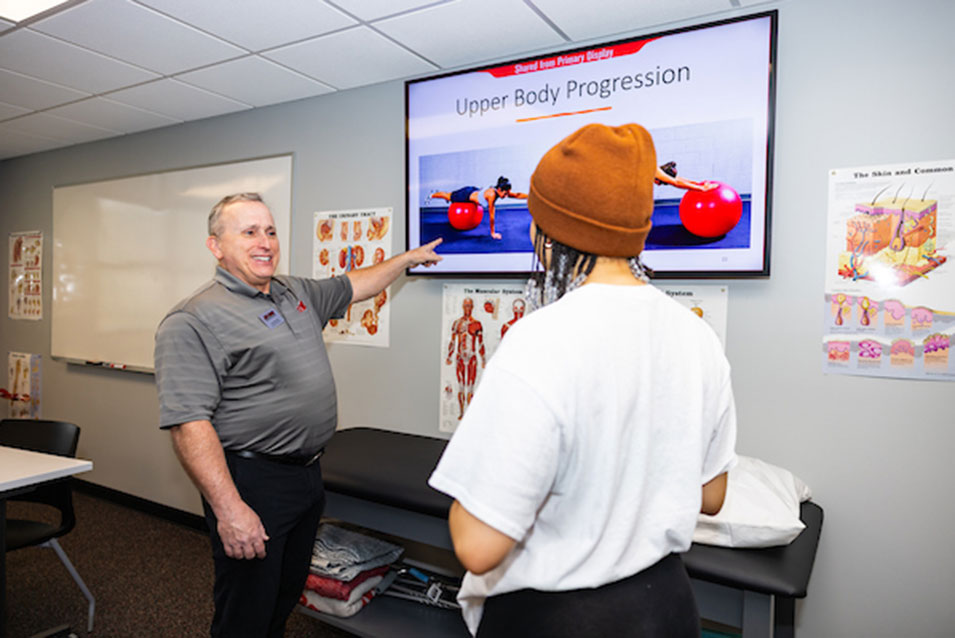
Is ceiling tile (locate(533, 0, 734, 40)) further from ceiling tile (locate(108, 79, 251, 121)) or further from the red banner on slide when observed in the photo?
ceiling tile (locate(108, 79, 251, 121))

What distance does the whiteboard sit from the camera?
3.15 meters

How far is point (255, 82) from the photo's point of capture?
2.68 meters

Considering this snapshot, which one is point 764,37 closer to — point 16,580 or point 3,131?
point 16,580

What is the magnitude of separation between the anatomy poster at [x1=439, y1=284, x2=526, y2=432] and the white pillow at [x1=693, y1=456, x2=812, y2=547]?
1027 mm

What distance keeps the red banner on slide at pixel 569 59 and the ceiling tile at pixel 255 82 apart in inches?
36.4

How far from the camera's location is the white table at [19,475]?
74.1 inches

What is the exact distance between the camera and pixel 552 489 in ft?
2.67

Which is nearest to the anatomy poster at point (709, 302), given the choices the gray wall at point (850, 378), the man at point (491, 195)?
the gray wall at point (850, 378)

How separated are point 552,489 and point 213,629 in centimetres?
139

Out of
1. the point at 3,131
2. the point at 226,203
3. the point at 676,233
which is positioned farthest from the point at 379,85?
the point at 3,131

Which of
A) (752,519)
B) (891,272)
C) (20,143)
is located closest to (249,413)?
(752,519)

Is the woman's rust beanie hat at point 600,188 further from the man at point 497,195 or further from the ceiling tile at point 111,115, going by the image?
the ceiling tile at point 111,115

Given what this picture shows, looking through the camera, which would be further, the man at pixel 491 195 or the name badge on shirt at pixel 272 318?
the man at pixel 491 195

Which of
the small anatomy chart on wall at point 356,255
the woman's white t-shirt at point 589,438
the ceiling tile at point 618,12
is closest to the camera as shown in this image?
the woman's white t-shirt at point 589,438
